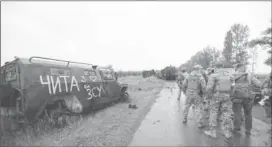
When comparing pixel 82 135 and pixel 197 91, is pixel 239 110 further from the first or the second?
pixel 82 135

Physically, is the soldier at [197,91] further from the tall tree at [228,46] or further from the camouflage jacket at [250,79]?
the tall tree at [228,46]

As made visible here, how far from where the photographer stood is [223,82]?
127 inches

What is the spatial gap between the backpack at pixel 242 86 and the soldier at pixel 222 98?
200 millimetres

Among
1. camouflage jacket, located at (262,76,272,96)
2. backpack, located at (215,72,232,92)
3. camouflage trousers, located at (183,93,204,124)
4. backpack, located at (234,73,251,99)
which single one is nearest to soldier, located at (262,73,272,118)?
camouflage jacket, located at (262,76,272,96)

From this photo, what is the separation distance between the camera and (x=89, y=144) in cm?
288

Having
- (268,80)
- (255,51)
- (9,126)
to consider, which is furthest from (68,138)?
(255,51)

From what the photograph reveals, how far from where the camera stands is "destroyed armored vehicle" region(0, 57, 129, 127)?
10.6 ft

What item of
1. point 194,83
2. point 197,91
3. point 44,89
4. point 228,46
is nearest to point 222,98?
point 197,91

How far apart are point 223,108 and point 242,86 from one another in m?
0.82

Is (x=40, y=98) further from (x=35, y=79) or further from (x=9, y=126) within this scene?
(x=9, y=126)

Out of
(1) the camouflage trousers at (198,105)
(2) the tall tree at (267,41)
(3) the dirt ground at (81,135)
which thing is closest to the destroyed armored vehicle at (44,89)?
(3) the dirt ground at (81,135)

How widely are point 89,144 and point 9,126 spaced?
2461 mm

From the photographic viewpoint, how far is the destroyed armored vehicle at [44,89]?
3.24 metres

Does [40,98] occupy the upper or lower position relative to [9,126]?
upper
